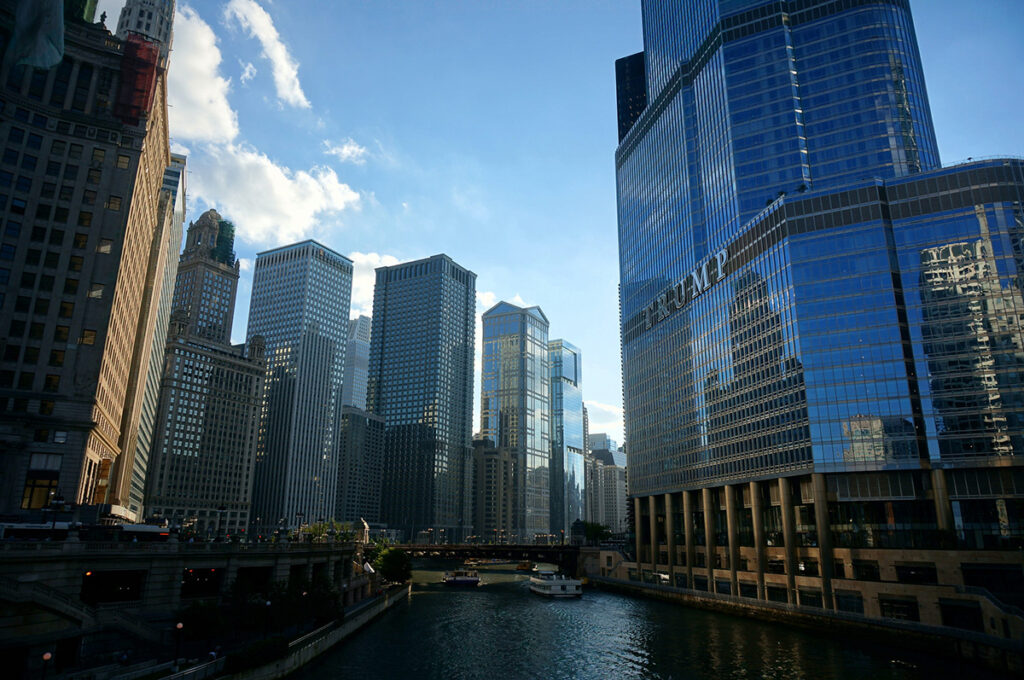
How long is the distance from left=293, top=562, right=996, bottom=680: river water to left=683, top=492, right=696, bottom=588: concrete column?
19.8m

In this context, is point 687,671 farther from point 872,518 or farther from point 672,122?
point 672,122

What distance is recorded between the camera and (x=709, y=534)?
11919 cm

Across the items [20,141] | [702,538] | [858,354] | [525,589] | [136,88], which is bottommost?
[525,589]

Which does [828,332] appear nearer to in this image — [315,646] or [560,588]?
[560,588]

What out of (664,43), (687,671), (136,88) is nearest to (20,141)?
(136,88)

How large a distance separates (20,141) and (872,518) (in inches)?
4741

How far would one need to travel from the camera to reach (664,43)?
167625 mm

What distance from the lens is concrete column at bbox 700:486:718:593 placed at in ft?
380

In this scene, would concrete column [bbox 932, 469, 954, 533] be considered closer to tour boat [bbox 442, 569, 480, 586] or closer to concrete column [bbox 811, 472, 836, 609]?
concrete column [bbox 811, 472, 836, 609]

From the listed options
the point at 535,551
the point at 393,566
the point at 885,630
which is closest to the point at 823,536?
the point at 885,630

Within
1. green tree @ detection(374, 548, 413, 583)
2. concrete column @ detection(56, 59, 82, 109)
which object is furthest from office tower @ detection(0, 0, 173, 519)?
green tree @ detection(374, 548, 413, 583)

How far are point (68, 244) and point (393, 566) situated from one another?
84078mm

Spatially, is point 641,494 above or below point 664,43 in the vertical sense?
below

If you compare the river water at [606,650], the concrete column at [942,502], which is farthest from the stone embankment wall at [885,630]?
the concrete column at [942,502]
